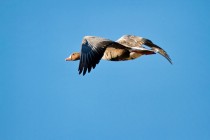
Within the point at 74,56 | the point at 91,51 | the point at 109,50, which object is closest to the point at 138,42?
the point at 109,50

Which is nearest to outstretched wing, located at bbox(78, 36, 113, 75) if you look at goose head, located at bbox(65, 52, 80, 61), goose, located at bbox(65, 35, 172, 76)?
goose, located at bbox(65, 35, 172, 76)

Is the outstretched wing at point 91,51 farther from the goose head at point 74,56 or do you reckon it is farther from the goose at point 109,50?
the goose head at point 74,56

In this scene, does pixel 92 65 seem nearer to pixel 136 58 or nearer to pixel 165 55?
pixel 136 58

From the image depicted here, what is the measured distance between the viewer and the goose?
16.3 m

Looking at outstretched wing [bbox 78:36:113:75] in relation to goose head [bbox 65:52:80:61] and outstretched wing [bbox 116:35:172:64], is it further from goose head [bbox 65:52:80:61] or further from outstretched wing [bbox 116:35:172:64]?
goose head [bbox 65:52:80:61]

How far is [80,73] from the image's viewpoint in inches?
629

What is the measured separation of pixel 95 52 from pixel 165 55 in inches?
170

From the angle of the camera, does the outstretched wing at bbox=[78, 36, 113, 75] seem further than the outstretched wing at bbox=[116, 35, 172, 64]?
No

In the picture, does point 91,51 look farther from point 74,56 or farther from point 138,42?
point 74,56

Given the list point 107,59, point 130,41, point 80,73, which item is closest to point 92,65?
point 80,73

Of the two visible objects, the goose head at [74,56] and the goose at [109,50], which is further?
the goose head at [74,56]

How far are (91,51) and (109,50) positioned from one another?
73.1 inches

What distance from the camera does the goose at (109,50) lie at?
1630 centimetres

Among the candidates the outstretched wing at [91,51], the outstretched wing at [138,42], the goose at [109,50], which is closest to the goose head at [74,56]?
the goose at [109,50]
